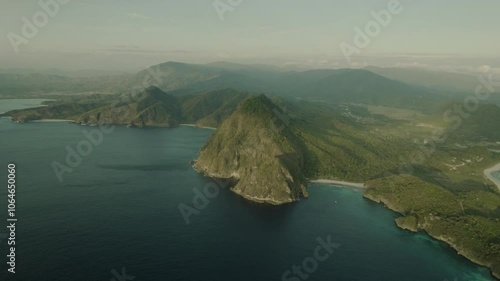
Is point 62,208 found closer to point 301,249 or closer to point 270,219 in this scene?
point 270,219

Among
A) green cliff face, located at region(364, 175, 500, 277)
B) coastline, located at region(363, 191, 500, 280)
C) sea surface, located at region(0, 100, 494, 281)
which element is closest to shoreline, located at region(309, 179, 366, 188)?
green cliff face, located at region(364, 175, 500, 277)

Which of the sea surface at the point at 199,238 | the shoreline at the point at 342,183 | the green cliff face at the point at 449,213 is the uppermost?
the green cliff face at the point at 449,213

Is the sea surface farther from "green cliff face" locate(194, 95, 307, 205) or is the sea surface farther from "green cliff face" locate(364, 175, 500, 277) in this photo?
"green cliff face" locate(194, 95, 307, 205)

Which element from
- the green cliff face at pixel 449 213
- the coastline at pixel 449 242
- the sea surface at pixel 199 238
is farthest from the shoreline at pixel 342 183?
the coastline at pixel 449 242

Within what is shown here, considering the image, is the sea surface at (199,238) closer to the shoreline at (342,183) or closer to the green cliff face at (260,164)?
the green cliff face at (260,164)

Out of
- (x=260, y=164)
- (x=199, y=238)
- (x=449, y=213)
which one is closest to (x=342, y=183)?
(x=260, y=164)

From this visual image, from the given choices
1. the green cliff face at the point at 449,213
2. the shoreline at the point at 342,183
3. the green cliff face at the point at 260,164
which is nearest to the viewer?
the green cliff face at the point at 449,213

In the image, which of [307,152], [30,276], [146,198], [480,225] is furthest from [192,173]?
[480,225]
